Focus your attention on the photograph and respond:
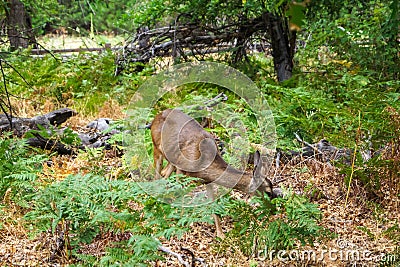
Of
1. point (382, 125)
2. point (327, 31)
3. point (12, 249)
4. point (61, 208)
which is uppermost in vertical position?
point (327, 31)

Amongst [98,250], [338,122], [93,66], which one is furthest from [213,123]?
[93,66]

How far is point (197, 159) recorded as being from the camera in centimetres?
380

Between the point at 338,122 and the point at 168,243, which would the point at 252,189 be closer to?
the point at 168,243

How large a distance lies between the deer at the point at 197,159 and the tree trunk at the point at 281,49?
3.44 metres

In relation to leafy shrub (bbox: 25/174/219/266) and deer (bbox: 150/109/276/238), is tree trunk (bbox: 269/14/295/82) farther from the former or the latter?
leafy shrub (bbox: 25/174/219/266)

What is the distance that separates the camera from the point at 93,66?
334 inches

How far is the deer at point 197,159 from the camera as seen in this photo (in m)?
3.56

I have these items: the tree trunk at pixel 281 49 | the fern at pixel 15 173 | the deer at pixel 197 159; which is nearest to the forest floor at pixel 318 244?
the fern at pixel 15 173

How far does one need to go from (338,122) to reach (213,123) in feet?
4.46
